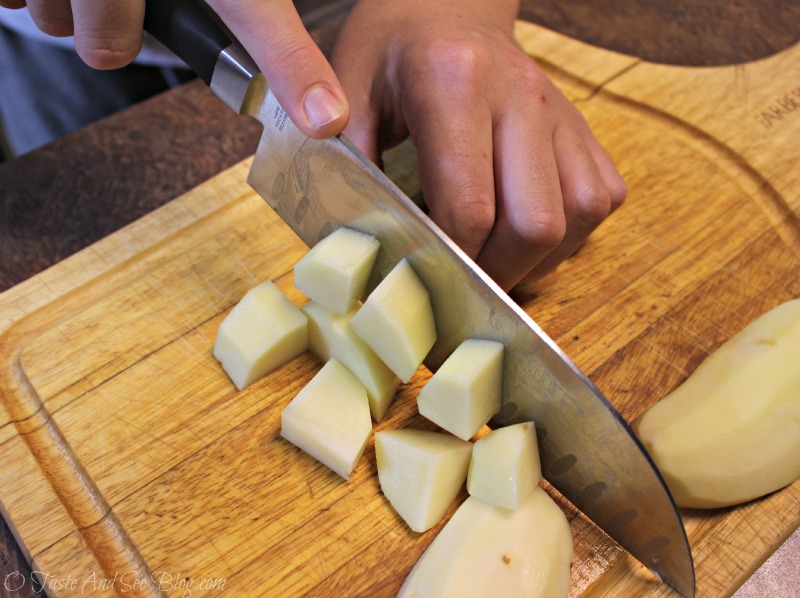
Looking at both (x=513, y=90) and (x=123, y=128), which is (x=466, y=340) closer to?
(x=513, y=90)

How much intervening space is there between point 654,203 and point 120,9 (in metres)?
1.38

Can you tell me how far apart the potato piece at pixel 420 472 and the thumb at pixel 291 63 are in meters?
0.63

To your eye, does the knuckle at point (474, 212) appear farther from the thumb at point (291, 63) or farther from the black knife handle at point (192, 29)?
the black knife handle at point (192, 29)

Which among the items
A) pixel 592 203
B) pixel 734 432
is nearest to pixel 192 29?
pixel 592 203

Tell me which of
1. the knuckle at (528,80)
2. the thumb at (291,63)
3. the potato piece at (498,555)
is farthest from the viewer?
the knuckle at (528,80)

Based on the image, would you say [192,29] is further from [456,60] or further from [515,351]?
[515,351]

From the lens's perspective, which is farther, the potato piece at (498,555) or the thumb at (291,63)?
the thumb at (291,63)

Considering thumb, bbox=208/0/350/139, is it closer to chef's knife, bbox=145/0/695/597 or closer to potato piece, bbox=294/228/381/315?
chef's knife, bbox=145/0/695/597

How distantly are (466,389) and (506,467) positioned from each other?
0.16 metres

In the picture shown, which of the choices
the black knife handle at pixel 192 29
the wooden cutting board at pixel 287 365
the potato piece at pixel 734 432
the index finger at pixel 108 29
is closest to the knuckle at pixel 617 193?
the wooden cutting board at pixel 287 365

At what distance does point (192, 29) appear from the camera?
1.52m

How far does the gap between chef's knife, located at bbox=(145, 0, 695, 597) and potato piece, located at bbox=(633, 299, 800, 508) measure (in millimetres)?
131

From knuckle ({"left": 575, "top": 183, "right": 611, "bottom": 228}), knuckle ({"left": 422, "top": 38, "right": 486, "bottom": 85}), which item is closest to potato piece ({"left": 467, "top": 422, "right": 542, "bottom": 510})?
knuckle ({"left": 575, "top": 183, "right": 611, "bottom": 228})

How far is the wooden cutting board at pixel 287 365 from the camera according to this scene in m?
1.43
